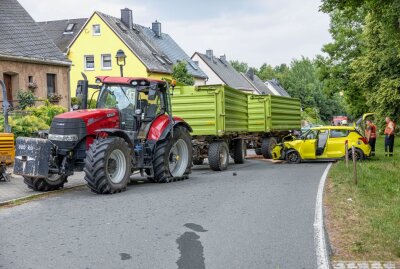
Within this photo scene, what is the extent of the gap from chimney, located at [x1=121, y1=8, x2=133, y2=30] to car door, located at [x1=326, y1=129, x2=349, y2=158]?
33.4 metres

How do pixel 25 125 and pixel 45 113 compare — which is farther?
pixel 45 113

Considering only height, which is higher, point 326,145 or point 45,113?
point 45,113

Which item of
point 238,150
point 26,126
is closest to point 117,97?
point 26,126

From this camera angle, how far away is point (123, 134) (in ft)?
39.6

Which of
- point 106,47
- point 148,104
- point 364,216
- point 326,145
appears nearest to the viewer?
point 364,216

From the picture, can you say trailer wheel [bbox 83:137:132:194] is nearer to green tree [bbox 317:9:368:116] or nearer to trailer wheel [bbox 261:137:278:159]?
trailer wheel [bbox 261:137:278:159]

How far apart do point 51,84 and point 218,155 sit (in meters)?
16.7

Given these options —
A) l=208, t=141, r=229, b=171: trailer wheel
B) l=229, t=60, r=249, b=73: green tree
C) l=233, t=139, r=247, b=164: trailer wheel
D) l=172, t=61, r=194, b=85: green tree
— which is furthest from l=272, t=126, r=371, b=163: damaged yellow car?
l=229, t=60, r=249, b=73: green tree

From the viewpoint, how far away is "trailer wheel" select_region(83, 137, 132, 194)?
35.9 ft

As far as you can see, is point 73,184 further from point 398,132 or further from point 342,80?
point 342,80

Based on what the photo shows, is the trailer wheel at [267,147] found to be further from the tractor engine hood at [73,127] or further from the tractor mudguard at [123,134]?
the tractor engine hood at [73,127]

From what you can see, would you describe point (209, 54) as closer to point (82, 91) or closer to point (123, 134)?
point (82, 91)

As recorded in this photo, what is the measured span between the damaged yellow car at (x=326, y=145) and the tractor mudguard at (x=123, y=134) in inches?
379

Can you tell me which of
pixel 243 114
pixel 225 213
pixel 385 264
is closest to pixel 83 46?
pixel 243 114
